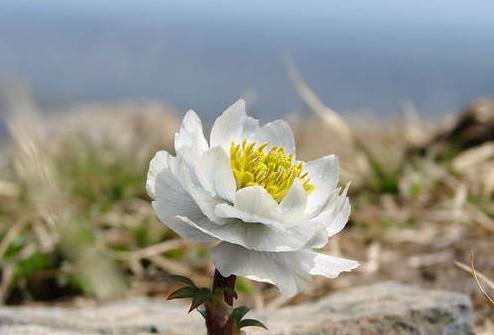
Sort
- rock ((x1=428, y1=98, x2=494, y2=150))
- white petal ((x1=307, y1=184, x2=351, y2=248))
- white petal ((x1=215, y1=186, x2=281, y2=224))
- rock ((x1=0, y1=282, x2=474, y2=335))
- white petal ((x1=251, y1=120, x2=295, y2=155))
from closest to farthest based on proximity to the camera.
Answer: white petal ((x1=215, y1=186, x2=281, y2=224)), white petal ((x1=307, y1=184, x2=351, y2=248)), white petal ((x1=251, y1=120, x2=295, y2=155)), rock ((x1=0, y1=282, x2=474, y2=335)), rock ((x1=428, y1=98, x2=494, y2=150))

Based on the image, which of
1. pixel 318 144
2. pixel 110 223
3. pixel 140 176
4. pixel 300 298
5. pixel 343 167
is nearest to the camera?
pixel 300 298

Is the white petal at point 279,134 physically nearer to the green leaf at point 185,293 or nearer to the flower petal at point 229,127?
the flower petal at point 229,127

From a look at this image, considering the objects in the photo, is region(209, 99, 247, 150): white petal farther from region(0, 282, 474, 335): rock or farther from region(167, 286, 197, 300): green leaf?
region(0, 282, 474, 335): rock

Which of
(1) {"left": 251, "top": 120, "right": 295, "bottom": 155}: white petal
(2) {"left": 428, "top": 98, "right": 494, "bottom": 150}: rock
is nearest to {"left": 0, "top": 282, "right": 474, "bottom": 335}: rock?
(1) {"left": 251, "top": 120, "right": 295, "bottom": 155}: white petal

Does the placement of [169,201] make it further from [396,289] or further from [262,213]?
[396,289]

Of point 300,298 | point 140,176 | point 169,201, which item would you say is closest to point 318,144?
point 140,176
